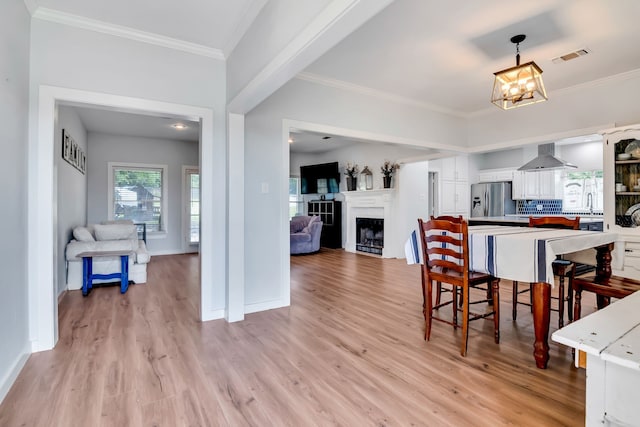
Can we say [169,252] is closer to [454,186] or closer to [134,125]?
[134,125]

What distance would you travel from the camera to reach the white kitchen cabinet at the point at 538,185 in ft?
23.9

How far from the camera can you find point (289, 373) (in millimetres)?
2137

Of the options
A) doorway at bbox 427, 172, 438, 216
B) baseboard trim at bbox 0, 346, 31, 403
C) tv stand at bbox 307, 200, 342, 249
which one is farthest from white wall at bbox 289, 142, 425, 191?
baseboard trim at bbox 0, 346, 31, 403

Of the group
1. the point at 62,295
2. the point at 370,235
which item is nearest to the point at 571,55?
the point at 370,235

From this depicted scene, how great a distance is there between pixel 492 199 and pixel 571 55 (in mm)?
4843

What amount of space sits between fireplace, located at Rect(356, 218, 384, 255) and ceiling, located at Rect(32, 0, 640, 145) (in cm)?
362

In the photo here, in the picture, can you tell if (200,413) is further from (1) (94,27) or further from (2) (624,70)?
(2) (624,70)

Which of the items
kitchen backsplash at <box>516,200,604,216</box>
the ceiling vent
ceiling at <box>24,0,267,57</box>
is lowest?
kitchen backsplash at <box>516,200,604,216</box>

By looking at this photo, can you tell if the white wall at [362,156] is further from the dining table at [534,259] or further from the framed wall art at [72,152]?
the framed wall art at [72,152]

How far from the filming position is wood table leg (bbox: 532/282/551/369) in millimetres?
2178

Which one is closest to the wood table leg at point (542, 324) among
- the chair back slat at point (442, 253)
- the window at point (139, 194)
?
the chair back slat at point (442, 253)

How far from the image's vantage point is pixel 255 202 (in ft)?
11.0

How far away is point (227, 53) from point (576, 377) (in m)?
3.68

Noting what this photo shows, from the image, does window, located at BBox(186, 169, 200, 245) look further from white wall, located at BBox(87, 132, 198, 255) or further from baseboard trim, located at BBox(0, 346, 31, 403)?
baseboard trim, located at BBox(0, 346, 31, 403)
